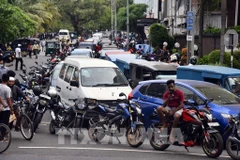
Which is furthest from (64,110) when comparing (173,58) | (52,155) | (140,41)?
(140,41)

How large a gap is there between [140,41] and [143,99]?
47.3m

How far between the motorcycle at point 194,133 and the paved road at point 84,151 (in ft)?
0.76

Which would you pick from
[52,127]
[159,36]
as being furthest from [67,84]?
[159,36]

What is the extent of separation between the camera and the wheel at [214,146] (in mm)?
10758

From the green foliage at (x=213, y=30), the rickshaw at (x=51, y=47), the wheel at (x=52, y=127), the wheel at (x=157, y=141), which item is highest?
the green foliage at (x=213, y=30)

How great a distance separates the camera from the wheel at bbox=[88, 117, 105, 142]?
43.1ft

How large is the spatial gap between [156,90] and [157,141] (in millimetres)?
2235

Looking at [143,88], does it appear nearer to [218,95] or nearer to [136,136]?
[218,95]

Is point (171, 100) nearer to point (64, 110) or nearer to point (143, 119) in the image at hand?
point (143, 119)

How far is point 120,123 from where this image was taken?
12.6m

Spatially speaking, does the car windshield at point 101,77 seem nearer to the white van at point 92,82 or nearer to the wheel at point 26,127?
the white van at point 92,82

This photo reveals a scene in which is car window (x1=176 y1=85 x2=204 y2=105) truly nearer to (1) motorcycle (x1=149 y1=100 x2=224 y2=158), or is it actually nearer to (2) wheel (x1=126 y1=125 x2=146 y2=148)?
(1) motorcycle (x1=149 y1=100 x2=224 y2=158)

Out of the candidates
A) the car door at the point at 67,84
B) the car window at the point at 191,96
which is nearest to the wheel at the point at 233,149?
the car window at the point at 191,96

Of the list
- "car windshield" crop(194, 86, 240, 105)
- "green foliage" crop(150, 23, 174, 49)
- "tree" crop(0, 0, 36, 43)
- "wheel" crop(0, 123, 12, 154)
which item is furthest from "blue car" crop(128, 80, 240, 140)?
"green foliage" crop(150, 23, 174, 49)
